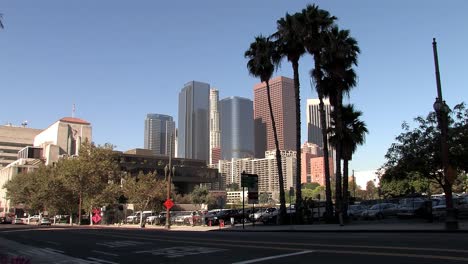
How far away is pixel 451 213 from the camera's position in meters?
23.5

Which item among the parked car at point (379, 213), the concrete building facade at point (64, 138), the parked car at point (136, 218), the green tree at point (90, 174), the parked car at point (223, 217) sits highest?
the concrete building facade at point (64, 138)

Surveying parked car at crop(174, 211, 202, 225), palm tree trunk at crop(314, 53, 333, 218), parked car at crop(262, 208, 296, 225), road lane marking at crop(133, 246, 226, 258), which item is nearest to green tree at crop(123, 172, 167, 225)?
parked car at crop(174, 211, 202, 225)

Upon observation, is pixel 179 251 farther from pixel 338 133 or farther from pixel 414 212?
pixel 414 212

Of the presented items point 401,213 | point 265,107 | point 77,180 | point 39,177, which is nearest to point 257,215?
point 401,213

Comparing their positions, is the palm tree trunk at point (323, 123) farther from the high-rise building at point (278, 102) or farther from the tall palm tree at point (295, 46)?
the high-rise building at point (278, 102)

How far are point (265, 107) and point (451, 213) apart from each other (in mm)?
126093

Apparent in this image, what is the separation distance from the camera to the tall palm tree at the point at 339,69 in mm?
38812

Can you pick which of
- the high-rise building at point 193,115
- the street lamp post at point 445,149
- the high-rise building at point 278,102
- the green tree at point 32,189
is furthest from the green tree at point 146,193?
the high-rise building at point 193,115

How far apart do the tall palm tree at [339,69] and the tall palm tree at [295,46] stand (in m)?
2.52

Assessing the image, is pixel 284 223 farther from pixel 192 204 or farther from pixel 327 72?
pixel 192 204

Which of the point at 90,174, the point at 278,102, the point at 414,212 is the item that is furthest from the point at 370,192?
the point at 414,212

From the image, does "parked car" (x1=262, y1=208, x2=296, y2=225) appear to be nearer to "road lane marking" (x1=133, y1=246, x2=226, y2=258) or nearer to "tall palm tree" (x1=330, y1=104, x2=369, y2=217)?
"tall palm tree" (x1=330, y1=104, x2=369, y2=217)

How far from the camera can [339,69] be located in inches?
1540

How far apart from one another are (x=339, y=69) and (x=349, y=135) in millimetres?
6533
